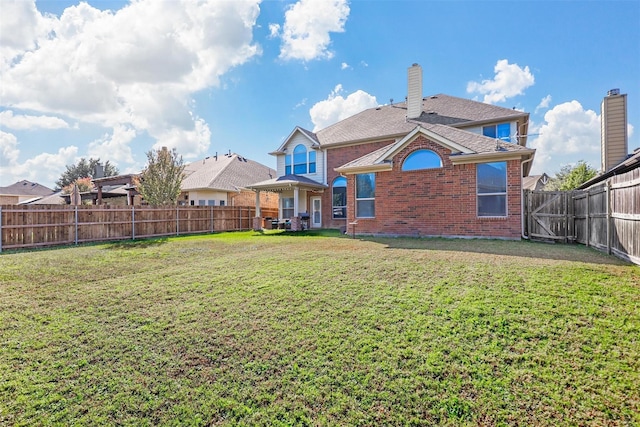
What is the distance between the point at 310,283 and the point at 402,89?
19.3 metres

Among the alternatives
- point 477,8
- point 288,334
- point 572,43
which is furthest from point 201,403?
point 572,43

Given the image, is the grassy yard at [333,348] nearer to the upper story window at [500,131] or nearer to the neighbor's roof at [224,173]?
the upper story window at [500,131]

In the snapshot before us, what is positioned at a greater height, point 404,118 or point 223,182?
point 404,118

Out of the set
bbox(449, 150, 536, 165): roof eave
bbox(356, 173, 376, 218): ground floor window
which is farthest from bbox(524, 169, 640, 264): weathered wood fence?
bbox(356, 173, 376, 218): ground floor window

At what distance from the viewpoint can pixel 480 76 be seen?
15539mm

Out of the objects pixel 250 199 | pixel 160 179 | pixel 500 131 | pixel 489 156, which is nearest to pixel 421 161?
pixel 489 156

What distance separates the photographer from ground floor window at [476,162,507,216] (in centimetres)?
1114

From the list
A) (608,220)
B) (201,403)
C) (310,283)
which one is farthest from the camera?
(608,220)

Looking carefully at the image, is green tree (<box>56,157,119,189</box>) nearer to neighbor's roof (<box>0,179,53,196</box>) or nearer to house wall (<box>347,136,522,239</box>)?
neighbor's roof (<box>0,179,53,196</box>)

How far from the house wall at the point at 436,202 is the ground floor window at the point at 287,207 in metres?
8.69

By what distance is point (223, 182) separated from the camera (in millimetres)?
24906

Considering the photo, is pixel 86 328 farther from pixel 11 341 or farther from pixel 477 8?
pixel 477 8

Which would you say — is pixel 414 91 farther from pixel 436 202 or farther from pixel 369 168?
pixel 436 202

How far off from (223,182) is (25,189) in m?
46.4
